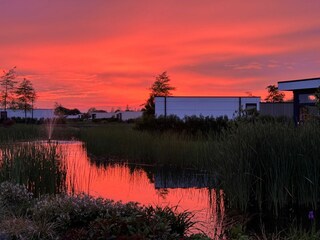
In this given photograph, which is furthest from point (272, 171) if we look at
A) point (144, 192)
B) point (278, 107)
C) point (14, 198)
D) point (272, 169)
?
point (278, 107)

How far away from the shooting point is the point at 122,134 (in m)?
18.9

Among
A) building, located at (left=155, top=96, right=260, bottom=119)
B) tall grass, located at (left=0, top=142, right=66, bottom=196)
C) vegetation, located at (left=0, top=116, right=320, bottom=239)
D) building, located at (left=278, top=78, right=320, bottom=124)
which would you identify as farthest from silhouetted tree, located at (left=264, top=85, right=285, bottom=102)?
tall grass, located at (left=0, top=142, right=66, bottom=196)

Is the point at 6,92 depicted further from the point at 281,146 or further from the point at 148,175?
the point at 281,146

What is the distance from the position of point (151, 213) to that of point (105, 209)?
21.6 inches

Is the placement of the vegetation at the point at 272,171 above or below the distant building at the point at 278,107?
below

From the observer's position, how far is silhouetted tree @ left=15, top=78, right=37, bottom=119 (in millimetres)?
39562

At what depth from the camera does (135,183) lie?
11914mm

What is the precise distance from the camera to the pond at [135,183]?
8.35m

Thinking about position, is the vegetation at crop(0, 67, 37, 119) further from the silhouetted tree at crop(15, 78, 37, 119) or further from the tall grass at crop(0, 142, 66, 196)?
the tall grass at crop(0, 142, 66, 196)

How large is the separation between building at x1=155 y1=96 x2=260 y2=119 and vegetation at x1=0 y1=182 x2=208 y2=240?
25.5m

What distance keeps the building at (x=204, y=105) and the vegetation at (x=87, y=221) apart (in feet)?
83.5

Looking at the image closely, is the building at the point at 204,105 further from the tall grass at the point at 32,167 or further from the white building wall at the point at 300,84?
the tall grass at the point at 32,167

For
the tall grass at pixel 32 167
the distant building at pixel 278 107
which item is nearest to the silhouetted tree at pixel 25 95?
the distant building at pixel 278 107

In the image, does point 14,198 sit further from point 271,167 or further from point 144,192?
point 144,192
